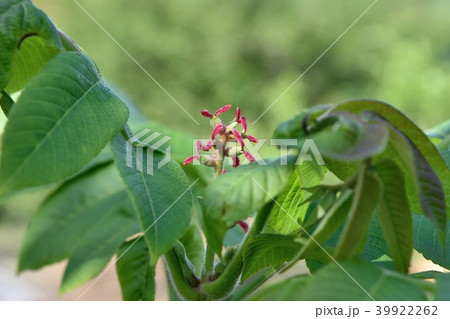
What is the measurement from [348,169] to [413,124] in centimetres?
9

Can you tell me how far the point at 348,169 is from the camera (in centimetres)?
60

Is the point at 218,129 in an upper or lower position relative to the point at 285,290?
upper

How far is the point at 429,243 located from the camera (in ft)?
2.41

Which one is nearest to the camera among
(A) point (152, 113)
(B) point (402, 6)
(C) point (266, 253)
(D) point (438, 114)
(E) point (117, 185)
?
(C) point (266, 253)

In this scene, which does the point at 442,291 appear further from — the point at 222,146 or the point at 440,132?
the point at 440,132

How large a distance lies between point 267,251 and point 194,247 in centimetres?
24

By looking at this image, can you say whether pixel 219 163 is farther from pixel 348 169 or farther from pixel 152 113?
pixel 152 113

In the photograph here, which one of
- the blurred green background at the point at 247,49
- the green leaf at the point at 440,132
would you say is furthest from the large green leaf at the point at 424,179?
the blurred green background at the point at 247,49

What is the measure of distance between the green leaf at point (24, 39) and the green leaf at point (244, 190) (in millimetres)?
253

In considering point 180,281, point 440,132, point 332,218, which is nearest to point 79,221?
point 180,281

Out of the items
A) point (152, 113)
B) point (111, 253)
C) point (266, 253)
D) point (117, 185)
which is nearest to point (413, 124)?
point (266, 253)

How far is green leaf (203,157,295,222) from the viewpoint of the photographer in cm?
50

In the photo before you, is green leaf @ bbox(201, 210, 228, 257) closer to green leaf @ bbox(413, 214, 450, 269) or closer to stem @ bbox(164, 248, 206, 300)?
stem @ bbox(164, 248, 206, 300)

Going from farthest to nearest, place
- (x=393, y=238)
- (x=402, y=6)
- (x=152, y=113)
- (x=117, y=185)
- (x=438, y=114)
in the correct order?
(x=402, y=6) < (x=152, y=113) < (x=438, y=114) < (x=117, y=185) < (x=393, y=238)
